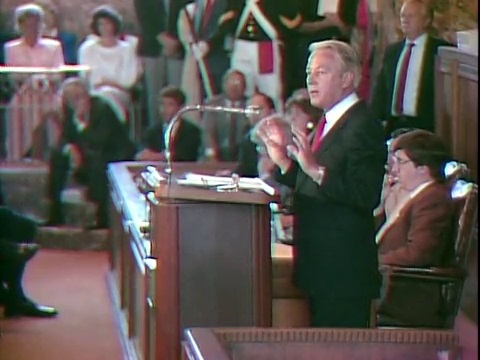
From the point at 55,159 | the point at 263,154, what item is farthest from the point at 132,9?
the point at 263,154

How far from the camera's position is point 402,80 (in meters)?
8.83

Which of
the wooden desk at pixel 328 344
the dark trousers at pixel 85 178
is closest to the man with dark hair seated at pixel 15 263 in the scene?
the dark trousers at pixel 85 178

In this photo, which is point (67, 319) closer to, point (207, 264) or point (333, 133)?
point (207, 264)

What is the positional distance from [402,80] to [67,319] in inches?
116

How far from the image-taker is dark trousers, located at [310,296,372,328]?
185 inches

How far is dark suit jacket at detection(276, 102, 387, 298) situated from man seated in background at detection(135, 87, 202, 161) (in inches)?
206

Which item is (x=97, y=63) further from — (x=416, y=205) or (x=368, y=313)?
(x=368, y=313)

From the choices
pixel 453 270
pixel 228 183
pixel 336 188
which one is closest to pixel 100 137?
pixel 453 270

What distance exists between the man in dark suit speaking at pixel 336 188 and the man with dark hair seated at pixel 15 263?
3.08 m

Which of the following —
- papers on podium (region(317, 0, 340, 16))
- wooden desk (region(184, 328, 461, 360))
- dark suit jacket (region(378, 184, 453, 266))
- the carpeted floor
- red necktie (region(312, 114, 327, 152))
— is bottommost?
the carpeted floor

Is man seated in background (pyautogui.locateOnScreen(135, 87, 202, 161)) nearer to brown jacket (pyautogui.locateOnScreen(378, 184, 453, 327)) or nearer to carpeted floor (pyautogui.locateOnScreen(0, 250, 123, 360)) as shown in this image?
carpeted floor (pyautogui.locateOnScreen(0, 250, 123, 360))

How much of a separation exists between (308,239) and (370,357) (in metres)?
1.48

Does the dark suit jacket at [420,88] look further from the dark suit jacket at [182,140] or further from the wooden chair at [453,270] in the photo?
the wooden chair at [453,270]

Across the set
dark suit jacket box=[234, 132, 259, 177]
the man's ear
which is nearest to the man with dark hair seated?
dark suit jacket box=[234, 132, 259, 177]
